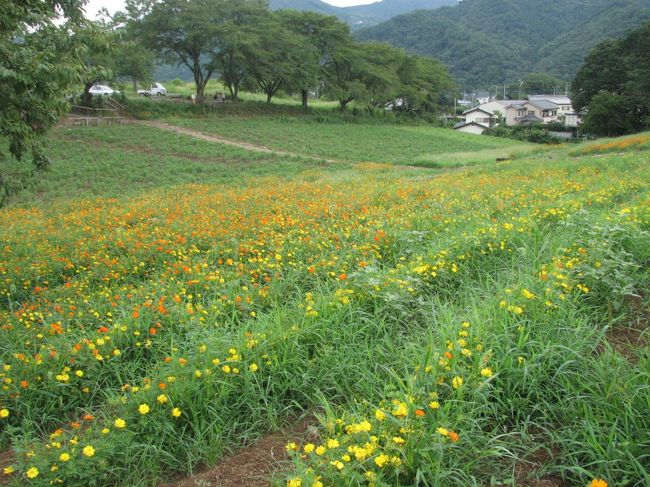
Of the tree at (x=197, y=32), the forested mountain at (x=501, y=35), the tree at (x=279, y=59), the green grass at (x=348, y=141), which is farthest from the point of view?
the forested mountain at (x=501, y=35)

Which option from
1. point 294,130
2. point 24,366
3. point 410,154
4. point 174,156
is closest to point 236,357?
point 24,366

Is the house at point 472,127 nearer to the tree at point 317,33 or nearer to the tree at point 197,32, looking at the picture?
the tree at point 317,33

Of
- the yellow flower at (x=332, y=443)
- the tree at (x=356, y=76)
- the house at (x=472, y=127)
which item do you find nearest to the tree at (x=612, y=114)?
the tree at (x=356, y=76)

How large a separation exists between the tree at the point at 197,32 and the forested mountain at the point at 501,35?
80.8 metres

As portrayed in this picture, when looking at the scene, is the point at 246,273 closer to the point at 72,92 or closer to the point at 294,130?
the point at 72,92

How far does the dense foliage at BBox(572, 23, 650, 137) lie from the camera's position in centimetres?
4284

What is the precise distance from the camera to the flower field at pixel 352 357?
2438 millimetres

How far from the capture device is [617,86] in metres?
47.9

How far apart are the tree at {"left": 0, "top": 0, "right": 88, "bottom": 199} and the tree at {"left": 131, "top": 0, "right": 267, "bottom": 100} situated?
1356 inches

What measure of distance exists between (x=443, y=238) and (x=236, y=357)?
10.6 feet

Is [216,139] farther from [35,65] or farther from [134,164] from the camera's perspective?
[35,65]

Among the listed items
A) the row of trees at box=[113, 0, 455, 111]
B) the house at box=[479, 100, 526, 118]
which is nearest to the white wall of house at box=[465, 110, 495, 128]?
the house at box=[479, 100, 526, 118]

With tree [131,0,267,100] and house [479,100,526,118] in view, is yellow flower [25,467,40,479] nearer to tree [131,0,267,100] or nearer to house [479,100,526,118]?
tree [131,0,267,100]

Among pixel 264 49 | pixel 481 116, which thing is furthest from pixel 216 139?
pixel 481 116
